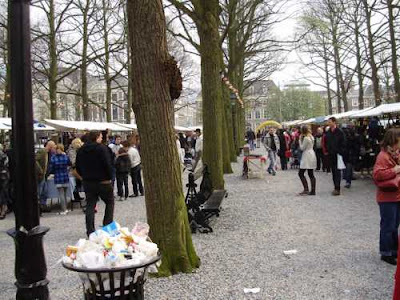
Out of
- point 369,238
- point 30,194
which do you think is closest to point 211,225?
point 369,238

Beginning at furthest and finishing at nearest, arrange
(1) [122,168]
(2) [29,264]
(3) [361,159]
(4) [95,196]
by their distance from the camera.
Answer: (3) [361,159] < (1) [122,168] < (4) [95,196] < (2) [29,264]

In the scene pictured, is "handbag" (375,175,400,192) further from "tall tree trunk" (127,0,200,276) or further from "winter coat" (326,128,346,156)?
"winter coat" (326,128,346,156)

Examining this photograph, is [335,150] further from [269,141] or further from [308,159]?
[269,141]

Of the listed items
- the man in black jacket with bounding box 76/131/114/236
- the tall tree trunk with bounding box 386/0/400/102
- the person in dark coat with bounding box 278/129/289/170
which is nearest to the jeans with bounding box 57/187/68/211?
the man in black jacket with bounding box 76/131/114/236

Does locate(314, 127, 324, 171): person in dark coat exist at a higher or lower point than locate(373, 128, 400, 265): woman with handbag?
higher

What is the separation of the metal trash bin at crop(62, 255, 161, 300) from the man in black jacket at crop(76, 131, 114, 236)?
13.8 ft

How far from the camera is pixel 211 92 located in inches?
472

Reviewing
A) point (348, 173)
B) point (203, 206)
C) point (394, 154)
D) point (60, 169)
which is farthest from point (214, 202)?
point (348, 173)

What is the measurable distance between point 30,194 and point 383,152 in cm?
400

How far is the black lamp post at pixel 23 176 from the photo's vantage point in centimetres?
302

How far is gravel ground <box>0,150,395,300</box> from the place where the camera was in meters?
4.77

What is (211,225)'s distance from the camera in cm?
828

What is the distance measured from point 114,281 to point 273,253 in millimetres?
3558

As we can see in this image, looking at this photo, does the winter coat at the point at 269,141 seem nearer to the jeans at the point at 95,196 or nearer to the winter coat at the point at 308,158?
the winter coat at the point at 308,158
